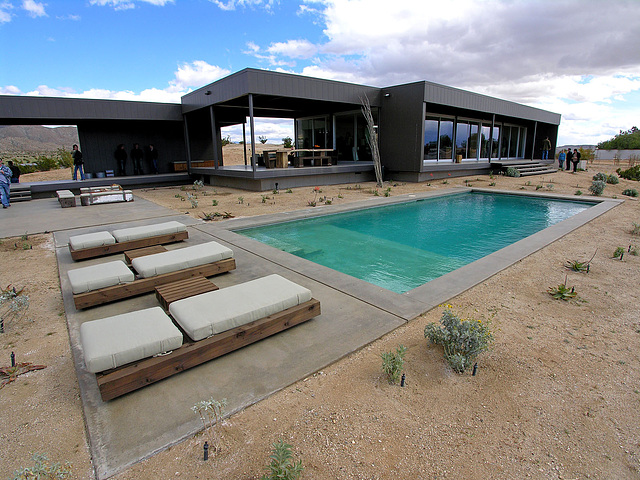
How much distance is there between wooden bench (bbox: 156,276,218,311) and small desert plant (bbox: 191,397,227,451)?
1.49 meters

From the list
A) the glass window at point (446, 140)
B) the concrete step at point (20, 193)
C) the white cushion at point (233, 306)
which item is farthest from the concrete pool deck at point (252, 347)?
the glass window at point (446, 140)

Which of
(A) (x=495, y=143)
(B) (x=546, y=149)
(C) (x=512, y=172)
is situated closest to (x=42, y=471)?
(C) (x=512, y=172)

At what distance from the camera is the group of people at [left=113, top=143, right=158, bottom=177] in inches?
656

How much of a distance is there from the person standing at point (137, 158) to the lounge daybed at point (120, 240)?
1260 centimetres

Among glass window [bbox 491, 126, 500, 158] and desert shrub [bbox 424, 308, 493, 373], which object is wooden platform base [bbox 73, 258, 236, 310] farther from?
glass window [bbox 491, 126, 500, 158]

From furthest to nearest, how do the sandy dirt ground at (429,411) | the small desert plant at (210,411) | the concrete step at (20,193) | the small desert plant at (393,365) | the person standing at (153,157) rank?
the person standing at (153,157)
the concrete step at (20,193)
the small desert plant at (393,365)
the small desert plant at (210,411)
the sandy dirt ground at (429,411)

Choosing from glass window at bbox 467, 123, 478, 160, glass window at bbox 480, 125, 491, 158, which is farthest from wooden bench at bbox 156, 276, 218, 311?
glass window at bbox 480, 125, 491, 158

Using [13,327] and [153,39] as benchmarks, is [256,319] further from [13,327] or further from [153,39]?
[153,39]

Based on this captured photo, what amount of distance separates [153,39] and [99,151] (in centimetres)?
554

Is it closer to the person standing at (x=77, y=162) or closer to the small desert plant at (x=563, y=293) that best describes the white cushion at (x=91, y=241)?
the small desert plant at (x=563, y=293)

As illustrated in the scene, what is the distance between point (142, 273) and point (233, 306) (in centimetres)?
172

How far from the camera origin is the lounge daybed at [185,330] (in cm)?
242

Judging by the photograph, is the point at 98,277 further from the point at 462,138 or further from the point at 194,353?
the point at 462,138

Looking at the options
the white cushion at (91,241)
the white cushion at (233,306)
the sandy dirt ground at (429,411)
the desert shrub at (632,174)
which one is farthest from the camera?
the desert shrub at (632,174)
